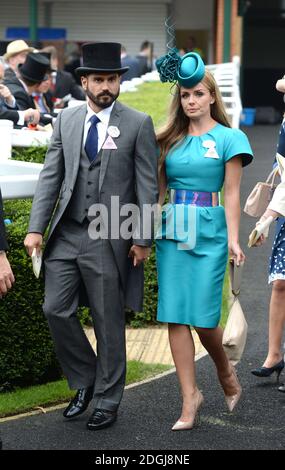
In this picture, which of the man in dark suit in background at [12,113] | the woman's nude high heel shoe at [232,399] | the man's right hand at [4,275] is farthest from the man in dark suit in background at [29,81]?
the man's right hand at [4,275]

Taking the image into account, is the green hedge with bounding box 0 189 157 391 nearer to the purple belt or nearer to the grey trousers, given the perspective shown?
the grey trousers

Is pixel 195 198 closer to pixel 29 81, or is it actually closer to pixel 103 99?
pixel 103 99

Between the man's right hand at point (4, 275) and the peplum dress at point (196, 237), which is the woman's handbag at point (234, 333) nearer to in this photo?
the peplum dress at point (196, 237)

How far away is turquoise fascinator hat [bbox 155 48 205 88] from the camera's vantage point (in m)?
5.77

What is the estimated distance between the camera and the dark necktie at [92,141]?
5.74 metres

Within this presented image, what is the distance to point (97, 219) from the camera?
18.6 feet

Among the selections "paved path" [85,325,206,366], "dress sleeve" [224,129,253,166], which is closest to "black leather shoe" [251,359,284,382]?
"paved path" [85,325,206,366]

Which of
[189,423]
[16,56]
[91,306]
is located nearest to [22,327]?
[91,306]

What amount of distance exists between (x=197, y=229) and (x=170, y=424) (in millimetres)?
1033

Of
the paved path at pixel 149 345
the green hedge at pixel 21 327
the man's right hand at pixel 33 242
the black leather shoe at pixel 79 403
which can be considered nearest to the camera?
the man's right hand at pixel 33 242

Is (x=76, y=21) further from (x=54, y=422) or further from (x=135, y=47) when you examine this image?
(x=54, y=422)

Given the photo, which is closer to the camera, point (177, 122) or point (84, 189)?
point (84, 189)

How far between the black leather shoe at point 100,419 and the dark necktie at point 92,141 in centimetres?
131

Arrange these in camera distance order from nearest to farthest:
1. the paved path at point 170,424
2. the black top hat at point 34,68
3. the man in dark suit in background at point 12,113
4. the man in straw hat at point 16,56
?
the paved path at point 170,424 → the man in dark suit in background at point 12,113 → the black top hat at point 34,68 → the man in straw hat at point 16,56
